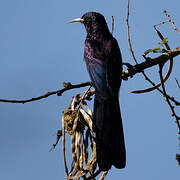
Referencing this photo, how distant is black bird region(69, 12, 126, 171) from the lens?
3314 mm

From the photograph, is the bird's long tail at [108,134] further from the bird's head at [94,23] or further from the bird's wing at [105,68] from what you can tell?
the bird's head at [94,23]

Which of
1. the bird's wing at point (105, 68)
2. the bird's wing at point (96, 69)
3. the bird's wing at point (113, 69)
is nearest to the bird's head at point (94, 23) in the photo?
the bird's wing at point (96, 69)

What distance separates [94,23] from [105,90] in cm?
162

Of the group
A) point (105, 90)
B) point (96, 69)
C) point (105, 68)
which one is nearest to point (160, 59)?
point (105, 90)

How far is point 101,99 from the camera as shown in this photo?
372 cm

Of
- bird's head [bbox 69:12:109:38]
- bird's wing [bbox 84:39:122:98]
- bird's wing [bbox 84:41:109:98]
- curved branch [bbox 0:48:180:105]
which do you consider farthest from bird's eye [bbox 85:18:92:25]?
curved branch [bbox 0:48:180:105]

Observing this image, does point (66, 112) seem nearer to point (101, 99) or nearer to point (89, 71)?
point (101, 99)

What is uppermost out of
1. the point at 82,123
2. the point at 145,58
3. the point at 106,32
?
the point at 106,32

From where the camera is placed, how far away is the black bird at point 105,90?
3314 millimetres

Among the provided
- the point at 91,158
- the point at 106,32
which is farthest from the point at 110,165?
the point at 106,32

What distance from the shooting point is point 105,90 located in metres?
3.78

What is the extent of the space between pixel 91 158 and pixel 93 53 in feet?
4.92

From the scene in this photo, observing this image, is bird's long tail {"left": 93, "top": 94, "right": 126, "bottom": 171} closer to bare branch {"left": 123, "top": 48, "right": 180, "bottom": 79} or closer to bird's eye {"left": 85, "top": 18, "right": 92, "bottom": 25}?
bare branch {"left": 123, "top": 48, "right": 180, "bottom": 79}

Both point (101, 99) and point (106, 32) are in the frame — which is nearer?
point (101, 99)
